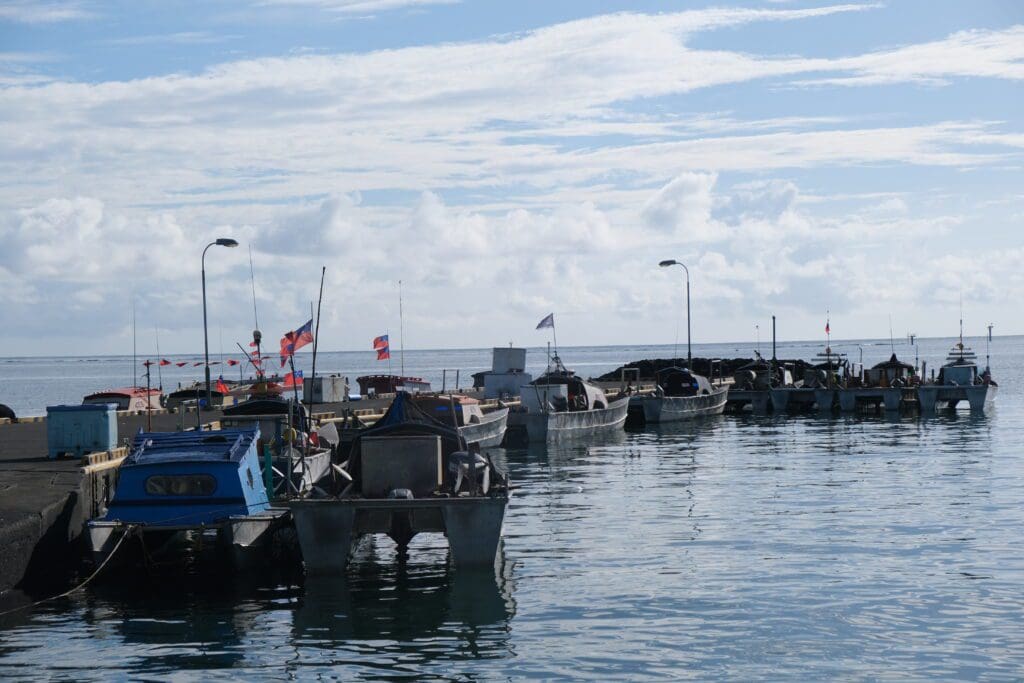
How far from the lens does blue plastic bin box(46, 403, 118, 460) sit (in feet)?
113

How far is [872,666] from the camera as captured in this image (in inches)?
726

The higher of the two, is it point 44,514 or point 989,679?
point 44,514

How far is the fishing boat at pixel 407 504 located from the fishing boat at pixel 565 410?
103 feet

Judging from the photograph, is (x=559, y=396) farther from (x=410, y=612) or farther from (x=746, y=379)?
(x=410, y=612)

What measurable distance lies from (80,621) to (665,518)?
16.2 m

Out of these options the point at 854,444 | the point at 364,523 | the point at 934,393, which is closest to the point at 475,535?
the point at 364,523

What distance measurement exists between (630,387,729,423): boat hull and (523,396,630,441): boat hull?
3.70 m

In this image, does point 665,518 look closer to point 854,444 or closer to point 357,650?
point 357,650

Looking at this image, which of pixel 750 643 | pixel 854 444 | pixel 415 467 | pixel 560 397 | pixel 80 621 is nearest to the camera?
pixel 750 643

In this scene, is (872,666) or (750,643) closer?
(872,666)

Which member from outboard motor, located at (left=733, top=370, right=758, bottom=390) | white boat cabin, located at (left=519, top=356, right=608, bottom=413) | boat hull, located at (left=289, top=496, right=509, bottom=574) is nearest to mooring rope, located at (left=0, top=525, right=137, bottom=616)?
boat hull, located at (left=289, top=496, right=509, bottom=574)

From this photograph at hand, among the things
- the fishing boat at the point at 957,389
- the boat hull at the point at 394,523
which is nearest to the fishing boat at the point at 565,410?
the fishing boat at the point at 957,389

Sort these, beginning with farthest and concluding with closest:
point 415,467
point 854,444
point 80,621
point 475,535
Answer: point 854,444
point 415,467
point 475,535
point 80,621

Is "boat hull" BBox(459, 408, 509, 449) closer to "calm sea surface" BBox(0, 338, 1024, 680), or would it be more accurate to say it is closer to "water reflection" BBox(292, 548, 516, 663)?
"calm sea surface" BBox(0, 338, 1024, 680)
